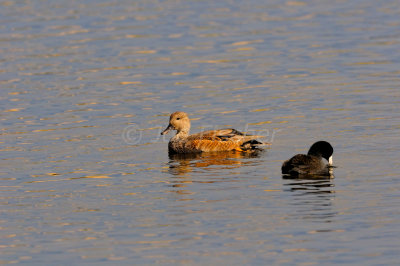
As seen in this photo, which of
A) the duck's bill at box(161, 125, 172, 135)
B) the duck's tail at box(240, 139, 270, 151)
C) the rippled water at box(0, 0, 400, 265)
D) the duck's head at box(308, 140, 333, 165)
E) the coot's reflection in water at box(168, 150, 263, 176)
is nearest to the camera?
the rippled water at box(0, 0, 400, 265)

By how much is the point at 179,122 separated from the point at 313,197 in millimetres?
6877

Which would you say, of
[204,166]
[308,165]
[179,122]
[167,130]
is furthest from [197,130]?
[308,165]

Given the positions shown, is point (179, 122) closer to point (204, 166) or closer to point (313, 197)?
point (204, 166)

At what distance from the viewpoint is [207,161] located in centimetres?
1834

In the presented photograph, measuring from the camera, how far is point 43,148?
63.7 feet

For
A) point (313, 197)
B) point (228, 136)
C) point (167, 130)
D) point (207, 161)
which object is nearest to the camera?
point (313, 197)

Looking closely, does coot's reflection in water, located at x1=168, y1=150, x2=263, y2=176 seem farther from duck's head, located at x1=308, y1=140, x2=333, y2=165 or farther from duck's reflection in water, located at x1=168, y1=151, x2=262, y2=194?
duck's head, located at x1=308, y1=140, x2=333, y2=165

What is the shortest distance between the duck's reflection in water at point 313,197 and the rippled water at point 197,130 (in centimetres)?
5

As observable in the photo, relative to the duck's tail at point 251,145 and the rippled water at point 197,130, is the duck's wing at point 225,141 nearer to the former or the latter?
the duck's tail at point 251,145

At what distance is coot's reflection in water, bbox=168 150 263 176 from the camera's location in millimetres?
17359

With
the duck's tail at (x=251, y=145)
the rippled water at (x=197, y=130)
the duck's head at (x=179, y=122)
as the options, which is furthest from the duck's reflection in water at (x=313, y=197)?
the duck's head at (x=179, y=122)

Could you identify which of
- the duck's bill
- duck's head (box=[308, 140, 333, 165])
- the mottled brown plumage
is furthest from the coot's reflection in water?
duck's head (box=[308, 140, 333, 165])

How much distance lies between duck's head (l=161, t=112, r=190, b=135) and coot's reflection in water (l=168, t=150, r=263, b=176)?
1.14 m

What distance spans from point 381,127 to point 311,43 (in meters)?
13.3
